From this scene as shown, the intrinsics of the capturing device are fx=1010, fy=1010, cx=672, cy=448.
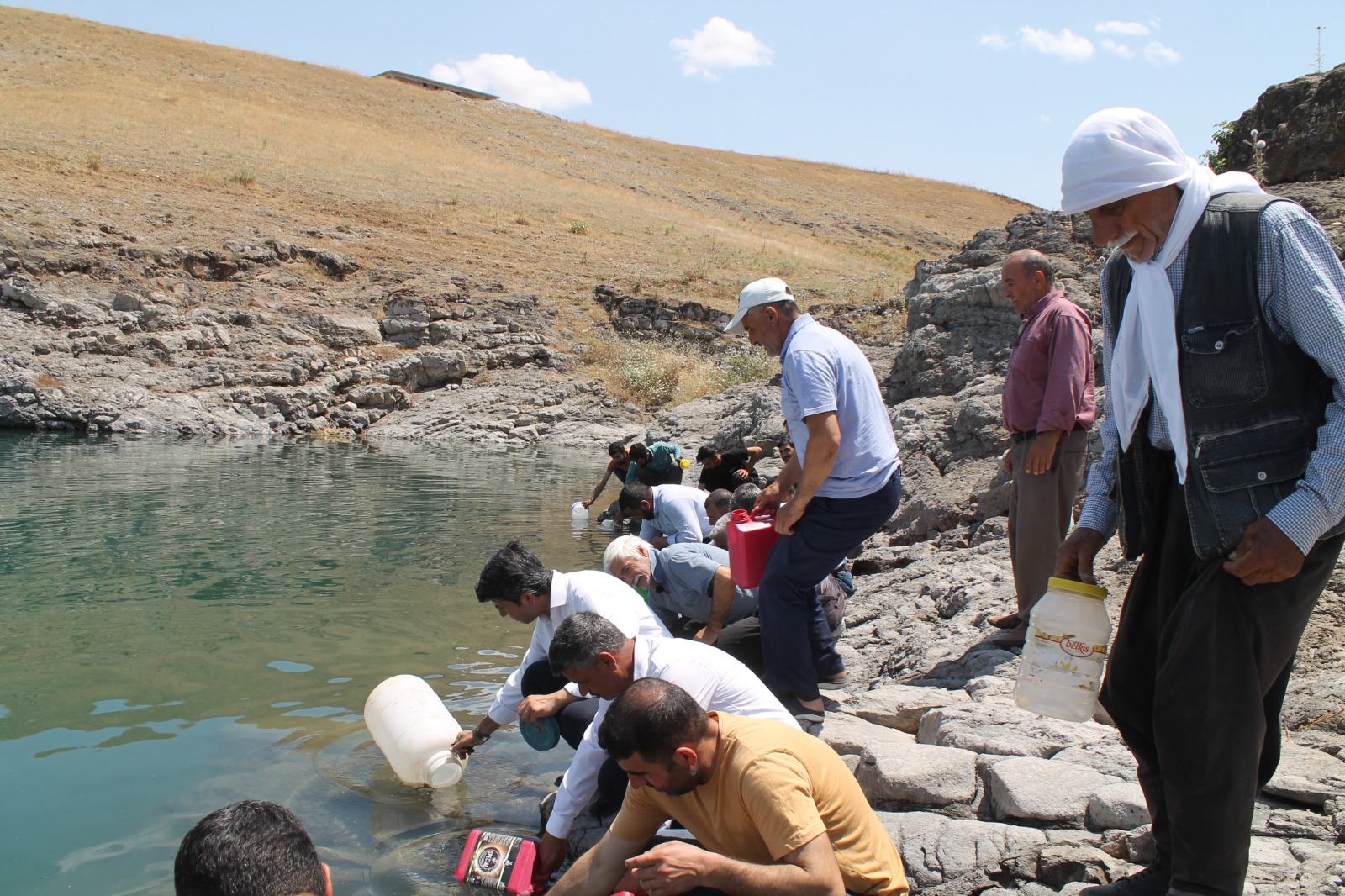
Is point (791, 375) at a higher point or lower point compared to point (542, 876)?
higher

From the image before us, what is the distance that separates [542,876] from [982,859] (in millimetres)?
1593

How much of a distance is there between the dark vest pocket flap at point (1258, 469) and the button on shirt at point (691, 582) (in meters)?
3.65

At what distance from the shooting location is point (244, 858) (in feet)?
6.65

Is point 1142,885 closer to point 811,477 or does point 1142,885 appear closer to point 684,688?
point 684,688

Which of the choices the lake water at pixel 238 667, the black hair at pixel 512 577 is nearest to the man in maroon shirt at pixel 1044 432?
the black hair at pixel 512 577

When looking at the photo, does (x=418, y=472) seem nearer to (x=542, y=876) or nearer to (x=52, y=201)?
(x=542, y=876)

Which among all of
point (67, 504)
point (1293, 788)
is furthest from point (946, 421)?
point (67, 504)

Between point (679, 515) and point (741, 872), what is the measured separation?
5.16 metres

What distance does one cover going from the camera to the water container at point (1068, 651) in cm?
285

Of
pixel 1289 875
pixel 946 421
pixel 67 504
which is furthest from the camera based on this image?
pixel 67 504

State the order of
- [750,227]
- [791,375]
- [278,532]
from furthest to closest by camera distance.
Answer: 1. [750,227]
2. [278,532]
3. [791,375]

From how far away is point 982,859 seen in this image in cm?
303

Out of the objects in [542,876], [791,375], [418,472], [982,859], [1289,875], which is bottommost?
[418,472]

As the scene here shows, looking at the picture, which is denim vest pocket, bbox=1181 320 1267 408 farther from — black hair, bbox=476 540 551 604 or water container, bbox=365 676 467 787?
water container, bbox=365 676 467 787
